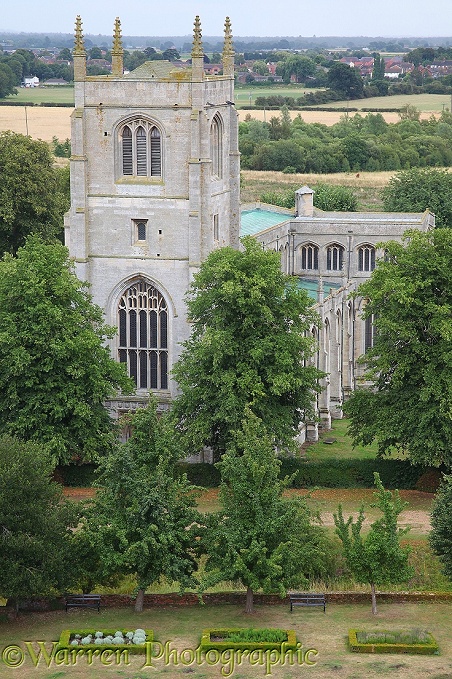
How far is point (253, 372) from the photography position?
6106 cm

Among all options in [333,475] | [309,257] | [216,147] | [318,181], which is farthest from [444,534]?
[318,181]

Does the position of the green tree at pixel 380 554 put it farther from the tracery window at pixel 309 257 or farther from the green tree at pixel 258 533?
the tracery window at pixel 309 257

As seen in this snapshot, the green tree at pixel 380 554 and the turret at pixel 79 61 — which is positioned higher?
the turret at pixel 79 61

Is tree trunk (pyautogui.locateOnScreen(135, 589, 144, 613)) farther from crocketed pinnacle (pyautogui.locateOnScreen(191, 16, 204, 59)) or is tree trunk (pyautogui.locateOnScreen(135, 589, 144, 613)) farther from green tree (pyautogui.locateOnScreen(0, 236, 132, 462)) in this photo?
crocketed pinnacle (pyautogui.locateOnScreen(191, 16, 204, 59))

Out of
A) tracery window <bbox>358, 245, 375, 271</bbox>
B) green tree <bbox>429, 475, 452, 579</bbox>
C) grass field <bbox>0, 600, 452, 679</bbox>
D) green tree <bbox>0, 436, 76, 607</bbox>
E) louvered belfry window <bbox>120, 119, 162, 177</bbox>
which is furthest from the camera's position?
tracery window <bbox>358, 245, 375, 271</bbox>

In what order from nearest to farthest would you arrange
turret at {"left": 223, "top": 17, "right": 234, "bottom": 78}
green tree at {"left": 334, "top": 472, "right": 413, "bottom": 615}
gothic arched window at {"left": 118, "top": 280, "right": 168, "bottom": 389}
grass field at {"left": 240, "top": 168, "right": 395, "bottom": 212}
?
green tree at {"left": 334, "top": 472, "right": 413, "bottom": 615}
gothic arched window at {"left": 118, "top": 280, "right": 168, "bottom": 389}
turret at {"left": 223, "top": 17, "right": 234, "bottom": 78}
grass field at {"left": 240, "top": 168, "right": 395, "bottom": 212}

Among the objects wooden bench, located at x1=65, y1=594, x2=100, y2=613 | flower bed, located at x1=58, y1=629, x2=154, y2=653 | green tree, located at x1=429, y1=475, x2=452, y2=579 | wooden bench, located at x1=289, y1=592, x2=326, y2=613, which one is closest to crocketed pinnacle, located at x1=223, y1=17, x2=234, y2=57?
green tree, located at x1=429, y1=475, x2=452, y2=579

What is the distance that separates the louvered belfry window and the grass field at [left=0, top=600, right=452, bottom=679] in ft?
82.6

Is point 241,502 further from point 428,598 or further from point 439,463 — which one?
point 439,463

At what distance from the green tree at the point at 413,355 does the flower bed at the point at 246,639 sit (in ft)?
59.4

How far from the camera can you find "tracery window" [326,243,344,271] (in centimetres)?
8906

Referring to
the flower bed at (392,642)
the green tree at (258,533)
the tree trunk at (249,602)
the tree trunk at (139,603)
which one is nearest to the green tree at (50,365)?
the tree trunk at (139,603)

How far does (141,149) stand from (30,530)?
82.3ft

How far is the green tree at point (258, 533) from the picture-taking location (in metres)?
46.0
